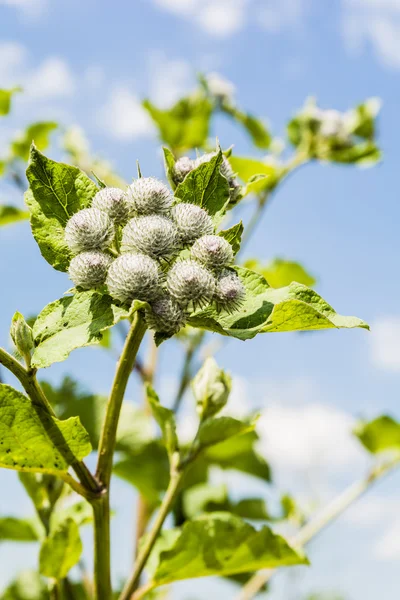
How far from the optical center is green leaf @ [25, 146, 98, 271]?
181cm

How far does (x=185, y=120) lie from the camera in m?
5.12

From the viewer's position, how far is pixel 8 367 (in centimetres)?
171

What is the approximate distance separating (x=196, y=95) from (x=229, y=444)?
8.38 ft

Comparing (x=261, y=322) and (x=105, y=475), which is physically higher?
(x=261, y=322)

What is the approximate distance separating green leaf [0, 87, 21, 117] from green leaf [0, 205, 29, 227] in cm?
87

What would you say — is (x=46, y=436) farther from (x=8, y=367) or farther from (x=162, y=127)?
(x=162, y=127)

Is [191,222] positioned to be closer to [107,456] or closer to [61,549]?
[107,456]

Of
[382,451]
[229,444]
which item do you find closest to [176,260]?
[229,444]

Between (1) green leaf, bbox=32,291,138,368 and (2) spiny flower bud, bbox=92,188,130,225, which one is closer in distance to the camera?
(1) green leaf, bbox=32,291,138,368

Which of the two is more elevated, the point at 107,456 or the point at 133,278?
the point at 133,278

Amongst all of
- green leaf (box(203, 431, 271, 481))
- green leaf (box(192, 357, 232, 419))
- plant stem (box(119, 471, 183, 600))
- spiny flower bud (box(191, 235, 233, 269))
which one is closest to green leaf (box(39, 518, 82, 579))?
plant stem (box(119, 471, 183, 600))

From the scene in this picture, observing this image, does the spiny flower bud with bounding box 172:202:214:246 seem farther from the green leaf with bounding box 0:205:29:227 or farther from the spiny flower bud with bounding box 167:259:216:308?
the green leaf with bounding box 0:205:29:227

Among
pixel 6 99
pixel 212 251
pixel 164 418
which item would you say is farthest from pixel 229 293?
Answer: pixel 6 99

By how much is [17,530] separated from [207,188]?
6.99ft
